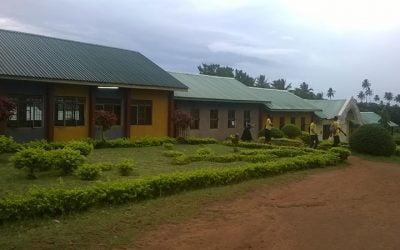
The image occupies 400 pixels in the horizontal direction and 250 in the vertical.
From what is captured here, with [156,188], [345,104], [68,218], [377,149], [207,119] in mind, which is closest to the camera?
[68,218]

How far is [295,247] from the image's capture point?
6570 mm

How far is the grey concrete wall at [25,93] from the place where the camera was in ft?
63.9

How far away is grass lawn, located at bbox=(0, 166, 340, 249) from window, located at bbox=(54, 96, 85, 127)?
13113 mm

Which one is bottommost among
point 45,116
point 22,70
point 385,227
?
point 385,227

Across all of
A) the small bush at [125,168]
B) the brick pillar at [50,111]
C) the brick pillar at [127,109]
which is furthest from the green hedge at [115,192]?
the brick pillar at [127,109]

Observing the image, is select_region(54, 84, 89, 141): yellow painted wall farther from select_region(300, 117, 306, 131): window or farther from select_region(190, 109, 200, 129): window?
select_region(300, 117, 306, 131): window

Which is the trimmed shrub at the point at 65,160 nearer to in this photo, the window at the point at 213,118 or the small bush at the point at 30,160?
the small bush at the point at 30,160

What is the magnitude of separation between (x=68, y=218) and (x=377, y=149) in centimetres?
1772

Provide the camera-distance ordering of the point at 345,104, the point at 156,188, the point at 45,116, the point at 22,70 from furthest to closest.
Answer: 1. the point at 345,104
2. the point at 45,116
3. the point at 22,70
4. the point at 156,188

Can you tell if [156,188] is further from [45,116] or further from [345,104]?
[345,104]

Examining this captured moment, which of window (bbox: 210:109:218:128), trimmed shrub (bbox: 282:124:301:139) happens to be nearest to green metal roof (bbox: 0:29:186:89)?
window (bbox: 210:109:218:128)

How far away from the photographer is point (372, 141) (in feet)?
72.2

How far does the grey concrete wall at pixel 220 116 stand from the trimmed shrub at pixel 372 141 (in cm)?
973

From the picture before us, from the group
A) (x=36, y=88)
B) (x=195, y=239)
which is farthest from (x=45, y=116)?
(x=195, y=239)
